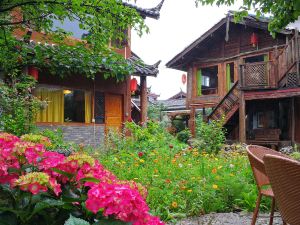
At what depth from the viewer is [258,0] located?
614 centimetres

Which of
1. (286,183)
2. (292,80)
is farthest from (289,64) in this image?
(286,183)

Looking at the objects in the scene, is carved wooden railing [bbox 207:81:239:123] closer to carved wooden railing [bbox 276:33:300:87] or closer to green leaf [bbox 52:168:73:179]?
carved wooden railing [bbox 276:33:300:87]

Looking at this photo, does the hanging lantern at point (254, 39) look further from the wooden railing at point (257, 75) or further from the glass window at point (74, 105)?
the glass window at point (74, 105)

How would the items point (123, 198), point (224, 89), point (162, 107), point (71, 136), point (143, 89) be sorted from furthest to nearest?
point (162, 107) → point (224, 89) → point (143, 89) → point (71, 136) → point (123, 198)

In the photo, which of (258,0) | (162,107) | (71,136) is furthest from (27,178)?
(162,107)

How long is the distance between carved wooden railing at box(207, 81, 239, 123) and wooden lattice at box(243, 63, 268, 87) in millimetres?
977

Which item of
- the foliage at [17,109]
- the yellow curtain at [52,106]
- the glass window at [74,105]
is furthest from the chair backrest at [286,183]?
the glass window at [74,105]

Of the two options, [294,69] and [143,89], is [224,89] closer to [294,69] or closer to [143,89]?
[294,69]

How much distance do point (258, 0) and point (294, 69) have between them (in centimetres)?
912

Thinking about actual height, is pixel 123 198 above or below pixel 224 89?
below

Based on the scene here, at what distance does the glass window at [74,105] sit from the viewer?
12.7 m

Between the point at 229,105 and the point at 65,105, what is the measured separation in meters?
7.96

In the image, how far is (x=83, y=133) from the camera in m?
12.7

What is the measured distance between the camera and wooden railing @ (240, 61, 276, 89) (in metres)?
14.9
